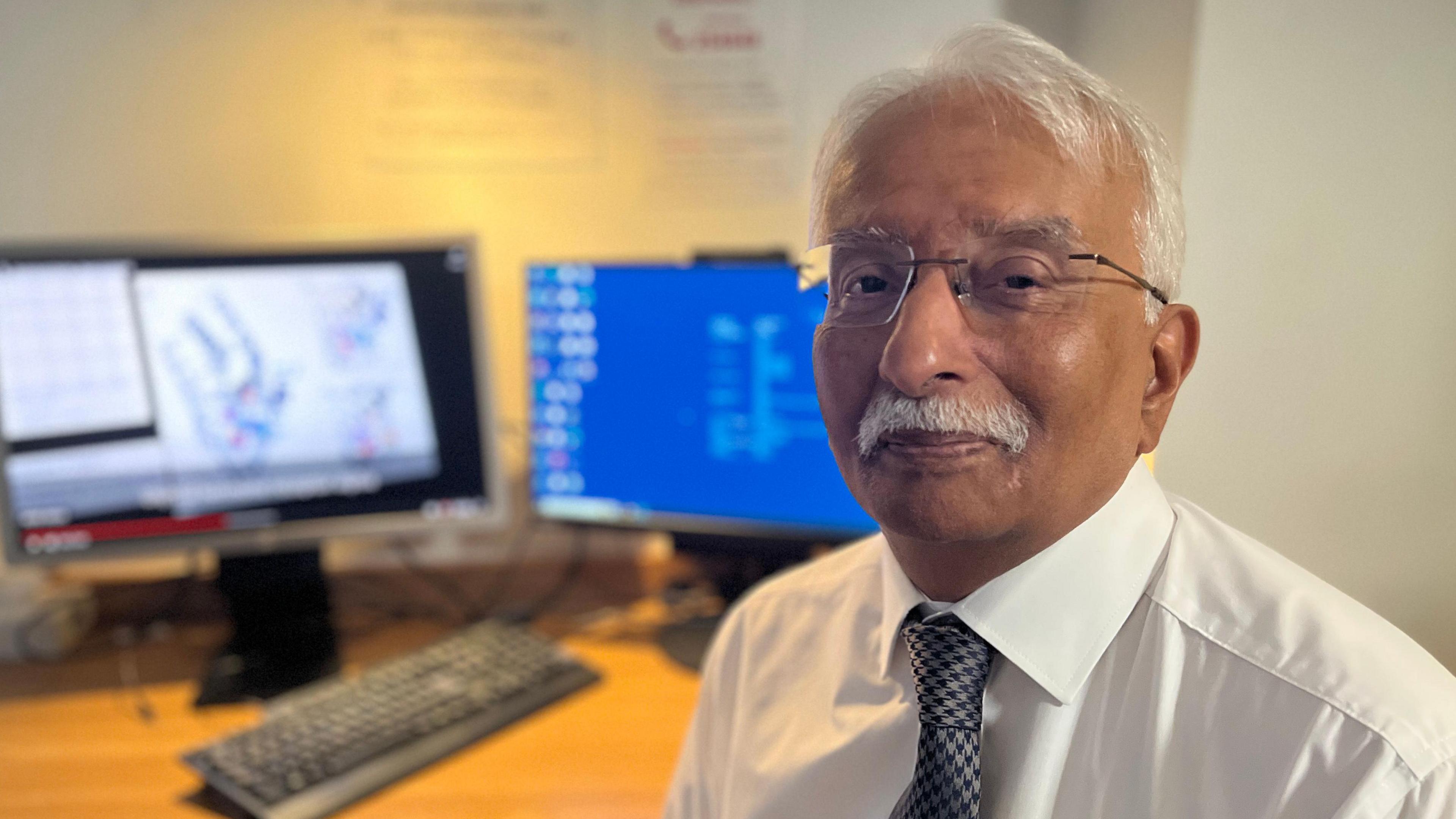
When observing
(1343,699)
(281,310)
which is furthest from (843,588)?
(281,310)

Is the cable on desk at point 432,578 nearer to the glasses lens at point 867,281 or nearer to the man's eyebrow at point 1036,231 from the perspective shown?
the glasses lens at point 867,281

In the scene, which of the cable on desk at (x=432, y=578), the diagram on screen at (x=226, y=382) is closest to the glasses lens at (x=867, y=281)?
the diagram on screen at (x=226, y=382)

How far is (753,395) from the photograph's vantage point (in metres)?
1.35

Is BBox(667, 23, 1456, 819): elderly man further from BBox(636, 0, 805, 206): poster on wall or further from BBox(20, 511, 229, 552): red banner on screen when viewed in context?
BBox(20, 511, 229, 552): red banner on screen

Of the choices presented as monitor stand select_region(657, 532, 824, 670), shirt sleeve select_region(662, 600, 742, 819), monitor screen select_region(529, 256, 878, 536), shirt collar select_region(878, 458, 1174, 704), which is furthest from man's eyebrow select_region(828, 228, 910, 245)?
monitor stand select_region(657, 532, 824, 670)

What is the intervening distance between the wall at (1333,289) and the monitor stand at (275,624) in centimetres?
119

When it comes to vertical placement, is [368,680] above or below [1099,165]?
below

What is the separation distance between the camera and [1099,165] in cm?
63

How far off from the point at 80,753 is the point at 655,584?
83 centimetres

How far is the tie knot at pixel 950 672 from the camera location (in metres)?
0.67

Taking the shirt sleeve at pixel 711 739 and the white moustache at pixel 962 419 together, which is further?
the shirt sleeve at pixel 711 739

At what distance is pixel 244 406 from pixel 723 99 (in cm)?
89

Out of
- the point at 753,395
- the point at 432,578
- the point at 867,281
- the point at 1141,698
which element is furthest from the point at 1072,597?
the point at 432,578

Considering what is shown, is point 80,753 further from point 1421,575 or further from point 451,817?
point 1421,575
